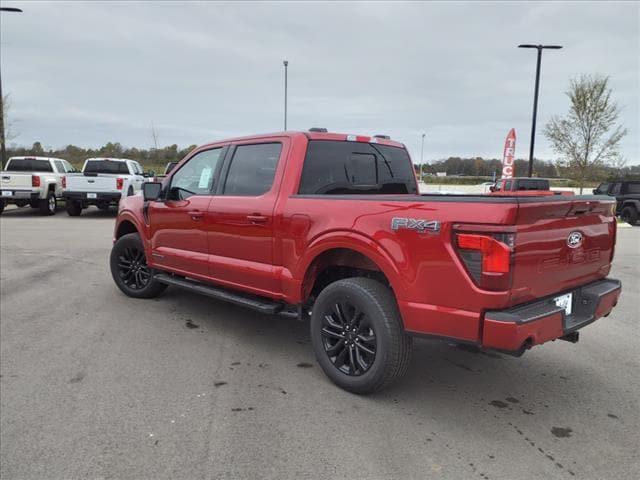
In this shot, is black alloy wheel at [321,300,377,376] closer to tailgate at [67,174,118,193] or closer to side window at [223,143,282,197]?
side window at [223,143,282,197]

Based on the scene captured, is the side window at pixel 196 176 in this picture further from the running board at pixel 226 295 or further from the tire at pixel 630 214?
the tire at pixel 630 214

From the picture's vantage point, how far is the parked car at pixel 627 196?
18.4 meters

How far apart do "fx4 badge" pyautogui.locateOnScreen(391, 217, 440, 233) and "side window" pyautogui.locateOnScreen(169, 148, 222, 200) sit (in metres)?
2.25

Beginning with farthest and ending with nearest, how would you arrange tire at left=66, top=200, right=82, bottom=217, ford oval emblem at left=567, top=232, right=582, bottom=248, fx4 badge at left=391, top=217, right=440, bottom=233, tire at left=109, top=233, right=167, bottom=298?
tire at left=66, top=200, right=82, bottom=217 → tire at left=109, top=233, right=167, bottom=298 → ford oval emblem at left=567, top=232, right=582, bottom=248 → fx4 badge at left=391, top=217, right=440, bottom=233

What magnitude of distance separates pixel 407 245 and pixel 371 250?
0.94ft

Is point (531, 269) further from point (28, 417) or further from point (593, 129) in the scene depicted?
point (593, 129)

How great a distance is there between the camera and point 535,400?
3465 mm

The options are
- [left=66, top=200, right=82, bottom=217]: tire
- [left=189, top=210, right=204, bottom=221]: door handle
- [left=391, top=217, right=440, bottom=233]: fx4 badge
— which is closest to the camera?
[left=391, top=217, right=440, bottom=233]: fx4 badge

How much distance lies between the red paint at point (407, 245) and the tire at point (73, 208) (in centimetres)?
1432

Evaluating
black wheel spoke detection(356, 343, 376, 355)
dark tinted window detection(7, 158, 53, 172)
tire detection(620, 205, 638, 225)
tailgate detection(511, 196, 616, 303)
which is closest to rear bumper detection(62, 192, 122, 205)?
dark tinted window detection(7, 158, 53, 172)

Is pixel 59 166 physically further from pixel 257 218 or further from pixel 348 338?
pixel 348 338

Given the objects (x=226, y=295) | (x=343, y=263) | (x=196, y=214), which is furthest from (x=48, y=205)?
(x=343, y=263)

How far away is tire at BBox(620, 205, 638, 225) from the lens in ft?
60.6

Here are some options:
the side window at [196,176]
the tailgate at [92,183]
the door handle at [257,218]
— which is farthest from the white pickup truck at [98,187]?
the door handle at [257,218]
